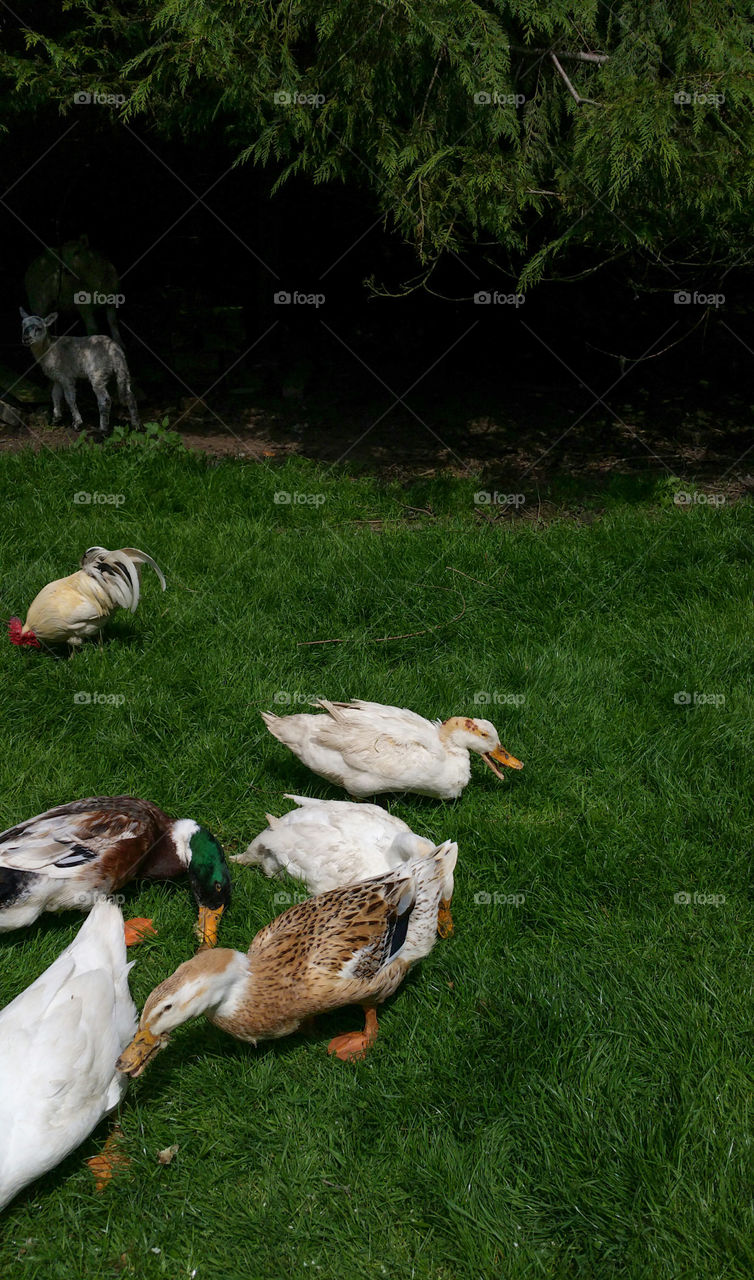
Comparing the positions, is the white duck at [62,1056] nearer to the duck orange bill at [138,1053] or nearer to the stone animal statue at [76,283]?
the duck orange bill at [138,1053]

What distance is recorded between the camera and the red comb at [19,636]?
16.4 feet

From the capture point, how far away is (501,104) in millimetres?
5609

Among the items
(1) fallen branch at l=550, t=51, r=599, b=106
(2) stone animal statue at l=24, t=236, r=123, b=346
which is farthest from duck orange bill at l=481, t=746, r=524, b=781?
(2) stone animal statue at l=24, t=236, r=123, b=346

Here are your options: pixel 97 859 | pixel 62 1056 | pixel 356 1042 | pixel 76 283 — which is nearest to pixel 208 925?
pixel 97 859

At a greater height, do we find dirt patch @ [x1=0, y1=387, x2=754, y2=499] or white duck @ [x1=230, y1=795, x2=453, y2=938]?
white duck @ [x1=230, y1=795, x2=453, y2=938]

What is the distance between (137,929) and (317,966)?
0.85 meters

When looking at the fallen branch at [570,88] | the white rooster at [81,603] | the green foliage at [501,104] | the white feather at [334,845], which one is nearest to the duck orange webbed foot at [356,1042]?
the white feather at [334,845]

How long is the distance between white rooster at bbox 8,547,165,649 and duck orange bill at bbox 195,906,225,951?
202 cm

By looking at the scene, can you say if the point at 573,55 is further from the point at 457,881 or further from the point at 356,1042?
the point at 356,1042

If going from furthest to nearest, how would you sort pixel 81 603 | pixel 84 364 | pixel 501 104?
pixel 84 364
pixel 501 104
pixel 81 603

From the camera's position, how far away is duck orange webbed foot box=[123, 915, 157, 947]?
3475 mm

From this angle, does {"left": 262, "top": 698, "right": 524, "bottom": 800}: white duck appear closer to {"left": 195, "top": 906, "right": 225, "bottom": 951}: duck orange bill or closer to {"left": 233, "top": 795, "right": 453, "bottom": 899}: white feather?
{"left": 233, "top": 795, "right": 453, "bottom": 899}: white feather

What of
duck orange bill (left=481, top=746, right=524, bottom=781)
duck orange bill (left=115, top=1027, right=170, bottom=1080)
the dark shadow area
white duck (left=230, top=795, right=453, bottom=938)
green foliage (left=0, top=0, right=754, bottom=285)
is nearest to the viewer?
duck orange bill (left=115, top=1027, right=170, bottom=1080)

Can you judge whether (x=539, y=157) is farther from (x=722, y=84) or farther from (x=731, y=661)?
(x=731, y=661)
